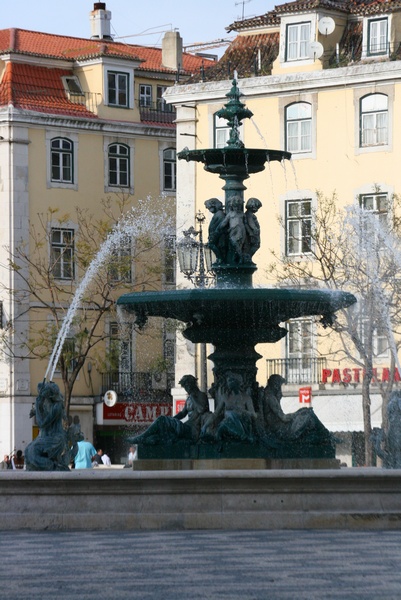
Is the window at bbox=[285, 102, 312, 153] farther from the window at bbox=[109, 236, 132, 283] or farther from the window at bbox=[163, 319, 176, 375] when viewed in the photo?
the window at bbox=[163, 319, 176, 375]

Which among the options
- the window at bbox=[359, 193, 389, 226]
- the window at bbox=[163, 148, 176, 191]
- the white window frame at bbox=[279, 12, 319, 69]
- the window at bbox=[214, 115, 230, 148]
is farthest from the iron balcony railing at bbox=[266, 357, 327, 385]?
the window at bbox=[163, 148, 176, 191]

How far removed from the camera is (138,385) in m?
54.0

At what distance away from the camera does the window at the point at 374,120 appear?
1769 inches

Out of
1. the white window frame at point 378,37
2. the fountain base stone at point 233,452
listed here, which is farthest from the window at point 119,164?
the fountain base stone at point 233,452

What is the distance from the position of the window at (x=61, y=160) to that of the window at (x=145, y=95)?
10.8ft

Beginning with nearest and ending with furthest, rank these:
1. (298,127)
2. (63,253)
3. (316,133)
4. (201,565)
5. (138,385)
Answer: (201,565) → (316,133) → (298,127) → (63,253) → (138,385)

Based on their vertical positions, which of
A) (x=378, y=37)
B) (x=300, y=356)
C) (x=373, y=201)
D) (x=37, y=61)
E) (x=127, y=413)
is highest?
(x=37, y=61)

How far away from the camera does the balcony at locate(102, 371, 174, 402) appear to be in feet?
168

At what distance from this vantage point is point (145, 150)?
54812 mm

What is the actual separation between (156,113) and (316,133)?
34.1 feet

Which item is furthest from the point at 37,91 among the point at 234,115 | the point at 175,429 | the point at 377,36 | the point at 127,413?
the point at 175,429

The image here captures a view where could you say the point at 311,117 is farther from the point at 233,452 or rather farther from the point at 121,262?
the point at 233,452

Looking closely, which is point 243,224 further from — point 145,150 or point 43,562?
point 145,150

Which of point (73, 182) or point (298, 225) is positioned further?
point (73, 182)
